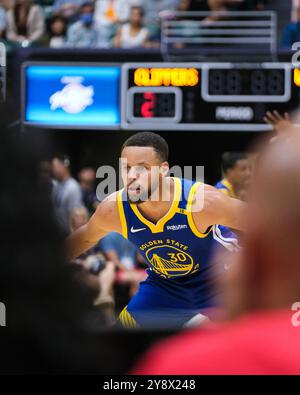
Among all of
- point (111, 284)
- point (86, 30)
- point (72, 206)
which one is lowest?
point (111, 284)

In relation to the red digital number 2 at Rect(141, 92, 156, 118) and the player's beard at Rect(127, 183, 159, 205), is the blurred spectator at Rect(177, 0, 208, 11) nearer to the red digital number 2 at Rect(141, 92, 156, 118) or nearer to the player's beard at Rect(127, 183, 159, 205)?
the red digital number 2 at Rect(141, 92, 156, 118)

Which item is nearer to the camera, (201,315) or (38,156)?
(38,156)

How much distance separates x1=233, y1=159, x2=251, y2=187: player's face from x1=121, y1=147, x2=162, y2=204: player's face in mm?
1076

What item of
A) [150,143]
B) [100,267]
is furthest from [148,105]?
[150,143]

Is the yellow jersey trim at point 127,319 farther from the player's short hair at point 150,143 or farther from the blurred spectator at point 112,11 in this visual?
the blurred spectator at point 112,11

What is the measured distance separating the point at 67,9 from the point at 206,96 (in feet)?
9.35

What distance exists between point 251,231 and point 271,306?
108 millimetres

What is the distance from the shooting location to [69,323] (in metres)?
1.16

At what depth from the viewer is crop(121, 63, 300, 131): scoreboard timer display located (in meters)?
8.80

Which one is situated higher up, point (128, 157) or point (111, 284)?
point (128, 157)

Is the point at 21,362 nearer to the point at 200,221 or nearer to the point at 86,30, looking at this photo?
the point at 200,221

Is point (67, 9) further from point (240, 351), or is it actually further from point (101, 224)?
point (240, 351)
